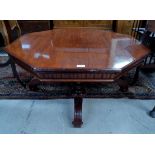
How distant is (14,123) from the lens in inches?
57.4

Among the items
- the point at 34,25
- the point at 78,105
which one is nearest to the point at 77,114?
the point at 78,105

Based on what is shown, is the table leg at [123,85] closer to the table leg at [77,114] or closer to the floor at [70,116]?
the floor at [70,116]

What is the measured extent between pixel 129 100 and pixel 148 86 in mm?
371

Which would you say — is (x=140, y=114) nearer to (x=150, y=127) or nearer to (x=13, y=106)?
(x=150, y=127)

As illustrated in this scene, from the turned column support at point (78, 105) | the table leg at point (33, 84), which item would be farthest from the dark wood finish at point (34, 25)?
the turned column support at point (78, 105)

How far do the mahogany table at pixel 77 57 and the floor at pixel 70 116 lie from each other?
0.14 meters

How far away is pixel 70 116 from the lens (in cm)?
153

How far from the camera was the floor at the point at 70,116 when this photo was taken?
1407 millimetres

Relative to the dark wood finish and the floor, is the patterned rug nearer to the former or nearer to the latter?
the floor

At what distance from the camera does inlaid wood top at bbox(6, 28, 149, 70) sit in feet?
3.59

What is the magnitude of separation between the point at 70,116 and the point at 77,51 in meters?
0.59

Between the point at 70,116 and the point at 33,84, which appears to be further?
the point at 33,84

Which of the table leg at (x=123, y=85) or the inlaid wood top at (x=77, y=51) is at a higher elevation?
the inlaid wood top at (x=77, y=51)

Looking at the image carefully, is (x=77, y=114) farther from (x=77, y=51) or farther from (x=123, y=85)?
(x=123, y=85)
